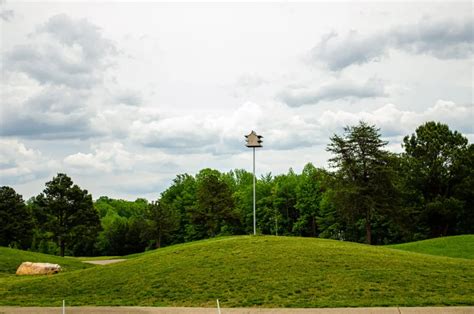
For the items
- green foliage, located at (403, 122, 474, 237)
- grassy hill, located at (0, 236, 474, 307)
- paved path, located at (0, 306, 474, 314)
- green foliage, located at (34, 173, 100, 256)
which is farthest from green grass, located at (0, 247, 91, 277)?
green foliage, located at (403, 122, 474, 237)

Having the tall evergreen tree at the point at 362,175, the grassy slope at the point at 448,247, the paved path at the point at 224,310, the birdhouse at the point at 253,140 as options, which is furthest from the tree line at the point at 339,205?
the paved path at the point at 224,310

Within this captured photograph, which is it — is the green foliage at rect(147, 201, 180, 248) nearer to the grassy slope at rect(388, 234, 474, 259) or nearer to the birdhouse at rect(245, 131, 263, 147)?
the grassy slope at rect(388, 234, 474, 259)

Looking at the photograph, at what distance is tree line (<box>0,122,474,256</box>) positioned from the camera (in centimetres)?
4756

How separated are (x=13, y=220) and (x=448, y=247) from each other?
49.8m

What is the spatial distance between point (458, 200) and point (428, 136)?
8.06m

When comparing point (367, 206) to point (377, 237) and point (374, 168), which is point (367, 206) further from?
point (377, 237)

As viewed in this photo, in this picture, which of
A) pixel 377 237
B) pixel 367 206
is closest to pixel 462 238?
pixel 367 206

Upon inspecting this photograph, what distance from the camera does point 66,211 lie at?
59.4m

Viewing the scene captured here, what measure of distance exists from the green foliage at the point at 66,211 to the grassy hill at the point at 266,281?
1393 inches

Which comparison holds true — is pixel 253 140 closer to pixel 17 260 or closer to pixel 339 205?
pixel 17 260

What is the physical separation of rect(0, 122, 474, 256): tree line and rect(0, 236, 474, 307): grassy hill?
79.0 ft

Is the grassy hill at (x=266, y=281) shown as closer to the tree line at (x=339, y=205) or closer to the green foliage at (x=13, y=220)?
the tree line at (x=339, y=205)

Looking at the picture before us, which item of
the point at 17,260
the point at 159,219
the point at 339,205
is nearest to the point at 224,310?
the point at 17,260

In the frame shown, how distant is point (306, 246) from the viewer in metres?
Result: 24.6
